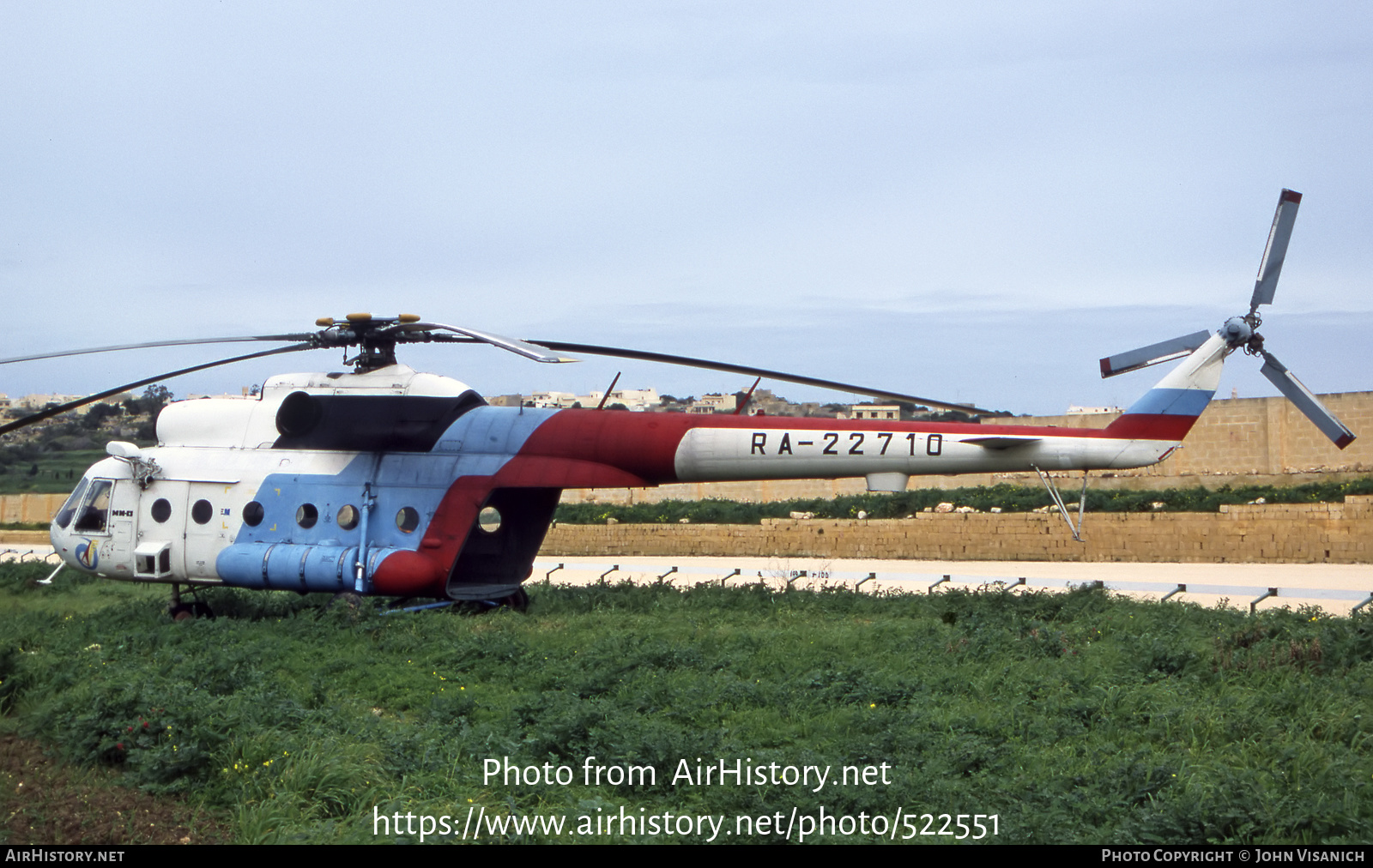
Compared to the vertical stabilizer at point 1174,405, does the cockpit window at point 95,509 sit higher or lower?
lower

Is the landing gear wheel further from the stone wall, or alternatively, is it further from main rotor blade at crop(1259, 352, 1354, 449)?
the stone wall

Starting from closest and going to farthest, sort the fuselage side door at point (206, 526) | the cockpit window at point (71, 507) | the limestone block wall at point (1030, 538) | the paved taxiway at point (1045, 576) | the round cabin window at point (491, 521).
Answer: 1. the fuselage side door at point (206, 526)
2. the round cabin window at point (491, 521)
3. the cockpit window at point (71, 507)
4. the paved taxiway at point (1045, 576)
5. the limestone block wall at point (1030, 538)

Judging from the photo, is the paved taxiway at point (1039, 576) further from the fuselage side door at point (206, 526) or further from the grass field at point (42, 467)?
the grass field at point (42, 467)

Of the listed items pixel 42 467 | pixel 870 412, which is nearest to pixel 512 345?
pixel 42 467

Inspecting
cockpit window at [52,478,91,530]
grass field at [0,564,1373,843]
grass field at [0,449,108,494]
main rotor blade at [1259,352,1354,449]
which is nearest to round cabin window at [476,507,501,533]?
grass field at [0,564,1373,843]

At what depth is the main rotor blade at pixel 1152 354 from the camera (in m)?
12.8

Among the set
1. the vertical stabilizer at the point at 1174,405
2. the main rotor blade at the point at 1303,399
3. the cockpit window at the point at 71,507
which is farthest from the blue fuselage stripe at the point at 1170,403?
the cockpit window at the point at 71,507

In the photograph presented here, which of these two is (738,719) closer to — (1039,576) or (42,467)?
(1039,576)

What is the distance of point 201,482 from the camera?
1378 centimetres

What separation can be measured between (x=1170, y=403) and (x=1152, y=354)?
3.85 ft

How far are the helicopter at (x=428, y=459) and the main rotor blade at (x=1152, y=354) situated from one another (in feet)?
0.07

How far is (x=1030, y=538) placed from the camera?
24.7 m

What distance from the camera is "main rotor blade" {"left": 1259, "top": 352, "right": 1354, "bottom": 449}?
12560 mm

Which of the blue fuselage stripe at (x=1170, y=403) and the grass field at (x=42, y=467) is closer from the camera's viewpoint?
the blue fuselage stripe at (x=1170, y=403)
